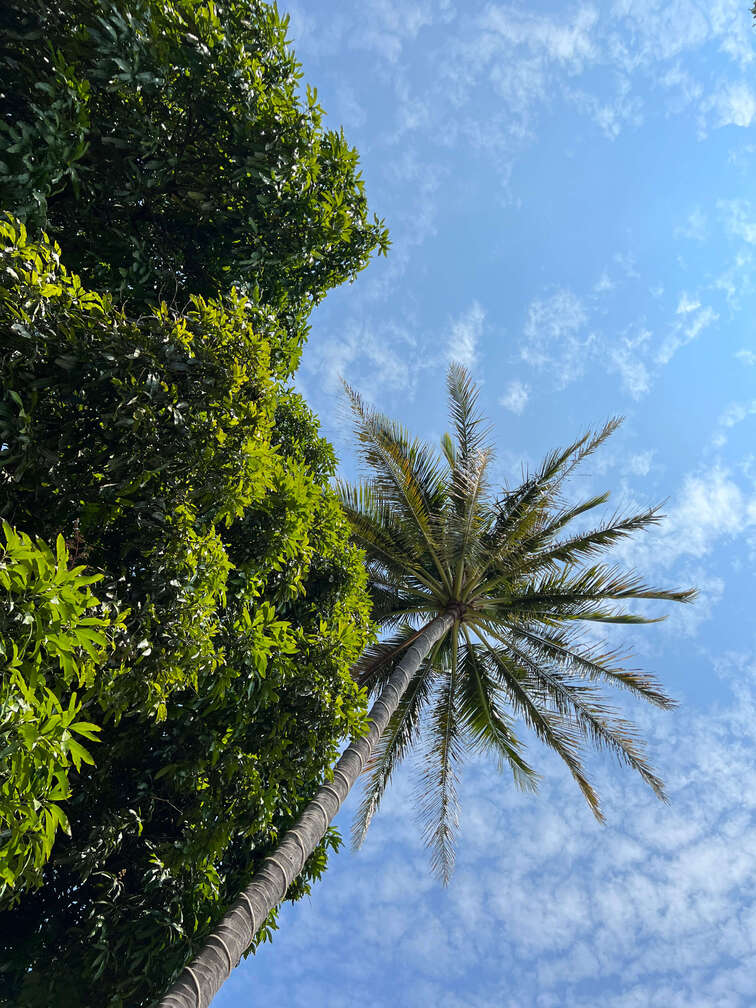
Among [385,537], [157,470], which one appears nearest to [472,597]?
[385,537]

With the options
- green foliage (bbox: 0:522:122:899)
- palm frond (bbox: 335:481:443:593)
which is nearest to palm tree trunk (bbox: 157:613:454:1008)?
green foliage (bbox: 0:522:122:899)

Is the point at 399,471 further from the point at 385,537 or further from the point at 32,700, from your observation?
the point at 32,700

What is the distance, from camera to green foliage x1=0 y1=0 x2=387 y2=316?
4.82 metres

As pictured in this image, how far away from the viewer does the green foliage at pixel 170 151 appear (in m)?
4.82

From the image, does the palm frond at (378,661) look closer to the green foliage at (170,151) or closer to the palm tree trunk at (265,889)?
the palm tree trunk at (265,889)

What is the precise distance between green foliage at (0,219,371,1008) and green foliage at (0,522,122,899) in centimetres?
57

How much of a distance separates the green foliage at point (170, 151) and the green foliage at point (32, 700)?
3080mm

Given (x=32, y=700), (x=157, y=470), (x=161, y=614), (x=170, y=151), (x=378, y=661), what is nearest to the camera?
(x=32, y=700)

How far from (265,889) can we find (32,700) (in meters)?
3.85

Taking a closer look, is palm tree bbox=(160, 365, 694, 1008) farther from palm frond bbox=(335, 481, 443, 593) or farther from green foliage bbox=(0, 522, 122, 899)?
green foliage bbox=(0, 522, 122, 899)

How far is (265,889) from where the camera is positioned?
5.79 metres

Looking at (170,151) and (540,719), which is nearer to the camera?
(170,151)

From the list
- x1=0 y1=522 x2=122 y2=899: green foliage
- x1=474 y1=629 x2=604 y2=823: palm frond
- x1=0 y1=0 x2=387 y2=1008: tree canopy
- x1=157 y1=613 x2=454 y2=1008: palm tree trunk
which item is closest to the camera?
x1=0 y1=522 x2=122 y2=899: green foliage

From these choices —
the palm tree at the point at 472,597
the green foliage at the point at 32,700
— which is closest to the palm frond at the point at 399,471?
the palm tree at the point at 472,597
